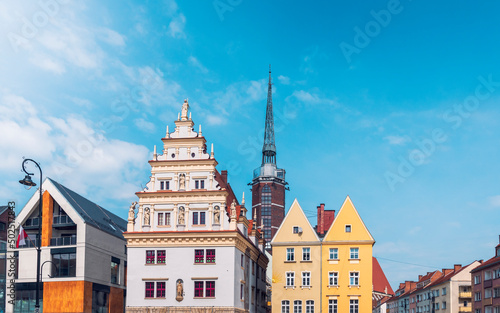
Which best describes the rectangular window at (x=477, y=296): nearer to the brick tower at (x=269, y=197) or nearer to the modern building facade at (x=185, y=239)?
the modern building facade at (x=185, y=239)

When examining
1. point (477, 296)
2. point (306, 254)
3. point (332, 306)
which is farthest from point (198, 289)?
point (477, 296)

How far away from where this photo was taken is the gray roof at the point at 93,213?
206 ft

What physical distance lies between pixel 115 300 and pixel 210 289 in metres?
17.0

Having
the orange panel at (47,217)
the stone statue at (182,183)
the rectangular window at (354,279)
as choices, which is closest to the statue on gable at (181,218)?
the stone statue at (182,183)

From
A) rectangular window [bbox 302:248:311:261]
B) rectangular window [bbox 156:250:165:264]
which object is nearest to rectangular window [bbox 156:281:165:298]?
rectangular window [bbox 156:250:165:264]

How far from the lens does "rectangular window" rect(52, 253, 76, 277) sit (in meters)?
60.6

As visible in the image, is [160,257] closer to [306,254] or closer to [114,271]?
[114,271]

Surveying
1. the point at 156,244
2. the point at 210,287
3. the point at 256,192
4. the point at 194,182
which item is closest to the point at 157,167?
the point at 194,182

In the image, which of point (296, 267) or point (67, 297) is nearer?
point (67, 297)

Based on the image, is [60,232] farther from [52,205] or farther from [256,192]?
Result: [256,192]

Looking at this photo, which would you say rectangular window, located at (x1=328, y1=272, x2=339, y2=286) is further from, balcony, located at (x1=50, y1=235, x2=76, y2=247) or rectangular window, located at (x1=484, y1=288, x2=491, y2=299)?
rectangular window, located at (x1=484, y1=288, x2=491, y2=299)

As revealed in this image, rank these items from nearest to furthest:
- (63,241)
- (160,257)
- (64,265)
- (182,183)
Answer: (160,257) < (182,183) < (64,265) < (63,241)

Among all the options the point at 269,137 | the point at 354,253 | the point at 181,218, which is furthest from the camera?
the point at 269,137

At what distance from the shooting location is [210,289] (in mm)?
55062
